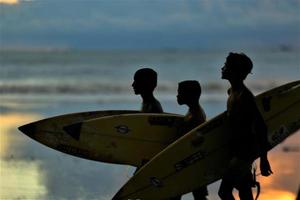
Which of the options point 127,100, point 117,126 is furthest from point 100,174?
point 127,100

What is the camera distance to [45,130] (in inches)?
299

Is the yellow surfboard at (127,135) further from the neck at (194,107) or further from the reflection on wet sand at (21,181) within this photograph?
the reflection on wet sand at (21,181)

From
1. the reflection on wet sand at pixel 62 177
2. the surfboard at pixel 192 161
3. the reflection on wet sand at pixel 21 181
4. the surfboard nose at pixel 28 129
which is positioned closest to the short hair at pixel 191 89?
the surfboard at pixel 192 161

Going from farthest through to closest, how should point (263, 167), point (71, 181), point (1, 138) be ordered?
point (1, 138) → point (71, 181) → point (263, 167)

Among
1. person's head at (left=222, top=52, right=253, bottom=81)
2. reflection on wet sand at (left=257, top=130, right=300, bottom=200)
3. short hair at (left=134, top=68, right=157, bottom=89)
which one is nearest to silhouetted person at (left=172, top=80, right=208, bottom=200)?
short hair at (left=134, top=68, right=157, bottom=89)

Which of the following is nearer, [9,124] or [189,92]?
[189,92]

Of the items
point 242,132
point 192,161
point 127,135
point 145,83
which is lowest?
point 242,132

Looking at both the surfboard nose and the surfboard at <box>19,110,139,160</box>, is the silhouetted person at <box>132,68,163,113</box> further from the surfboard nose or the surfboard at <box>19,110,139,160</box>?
the surfboard nose

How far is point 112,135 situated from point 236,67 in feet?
5.99

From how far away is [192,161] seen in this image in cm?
641

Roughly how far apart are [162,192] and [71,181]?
90.7 inches

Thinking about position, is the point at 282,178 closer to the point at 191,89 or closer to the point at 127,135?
the point at 127,135

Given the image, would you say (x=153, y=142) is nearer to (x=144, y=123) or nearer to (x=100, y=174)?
(x=144, y=123)

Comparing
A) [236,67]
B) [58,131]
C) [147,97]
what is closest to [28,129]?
[58,131]
